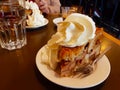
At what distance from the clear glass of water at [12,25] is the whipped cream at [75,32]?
0.80 feet

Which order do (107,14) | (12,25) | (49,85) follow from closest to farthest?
(49,85) < (12,25) < (107,14)

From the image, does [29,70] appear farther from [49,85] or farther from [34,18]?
[34,18]

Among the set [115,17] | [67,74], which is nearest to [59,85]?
[67,74]

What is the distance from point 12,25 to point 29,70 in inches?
10.2

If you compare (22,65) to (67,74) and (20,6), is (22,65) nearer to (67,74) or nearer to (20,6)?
(67,74)

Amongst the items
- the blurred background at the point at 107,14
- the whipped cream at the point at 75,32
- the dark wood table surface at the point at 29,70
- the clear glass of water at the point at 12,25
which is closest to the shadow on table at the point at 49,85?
the dark wood table surface at the point at 29,70

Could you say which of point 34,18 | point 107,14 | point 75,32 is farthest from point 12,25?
point 107,14

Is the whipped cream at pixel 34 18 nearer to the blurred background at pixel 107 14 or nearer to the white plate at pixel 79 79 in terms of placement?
the white plate at pixel 79 79

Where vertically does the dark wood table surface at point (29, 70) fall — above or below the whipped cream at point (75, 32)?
below

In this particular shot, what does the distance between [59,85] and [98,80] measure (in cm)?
13

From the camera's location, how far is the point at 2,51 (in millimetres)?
721

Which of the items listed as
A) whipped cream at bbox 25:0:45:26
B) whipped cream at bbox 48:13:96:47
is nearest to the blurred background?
whipped cream at bbox 25:0:45:26

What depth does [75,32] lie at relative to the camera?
58 centimetres

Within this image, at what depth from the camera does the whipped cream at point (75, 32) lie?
553 millimetres
